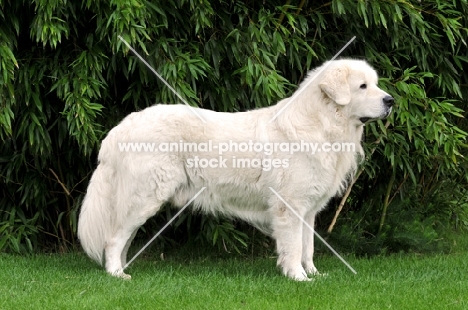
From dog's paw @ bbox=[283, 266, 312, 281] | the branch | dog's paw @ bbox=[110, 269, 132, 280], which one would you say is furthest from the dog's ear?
dog's paw @ bbox=[110, 269, 132, 280]

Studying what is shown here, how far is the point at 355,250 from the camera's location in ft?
22.3

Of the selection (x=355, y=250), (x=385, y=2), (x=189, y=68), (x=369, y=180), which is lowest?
(x=355, y=250)

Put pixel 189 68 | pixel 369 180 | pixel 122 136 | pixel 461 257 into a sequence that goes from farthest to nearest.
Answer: pixel 369 180
pixel 461 257
pixel 189 68
pixel 122 136

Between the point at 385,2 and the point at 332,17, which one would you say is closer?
the point at 385,2

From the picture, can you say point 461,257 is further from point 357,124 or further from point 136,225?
point 136,225

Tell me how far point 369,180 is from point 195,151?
2368mm

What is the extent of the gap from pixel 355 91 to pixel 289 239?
1166 millimetres

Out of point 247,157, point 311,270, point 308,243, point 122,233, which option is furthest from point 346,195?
point 122,233

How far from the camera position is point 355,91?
212 inches

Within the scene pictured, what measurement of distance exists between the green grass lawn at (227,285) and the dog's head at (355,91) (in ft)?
3.95

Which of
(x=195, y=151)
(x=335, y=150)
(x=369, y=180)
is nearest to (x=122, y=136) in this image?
(x=195, y=151)

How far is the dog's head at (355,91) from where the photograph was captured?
532 cm

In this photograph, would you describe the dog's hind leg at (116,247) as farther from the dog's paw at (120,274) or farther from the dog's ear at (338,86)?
the dog's ear at (338,86)

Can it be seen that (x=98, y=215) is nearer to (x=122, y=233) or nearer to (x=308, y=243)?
(x=122, y=233)
